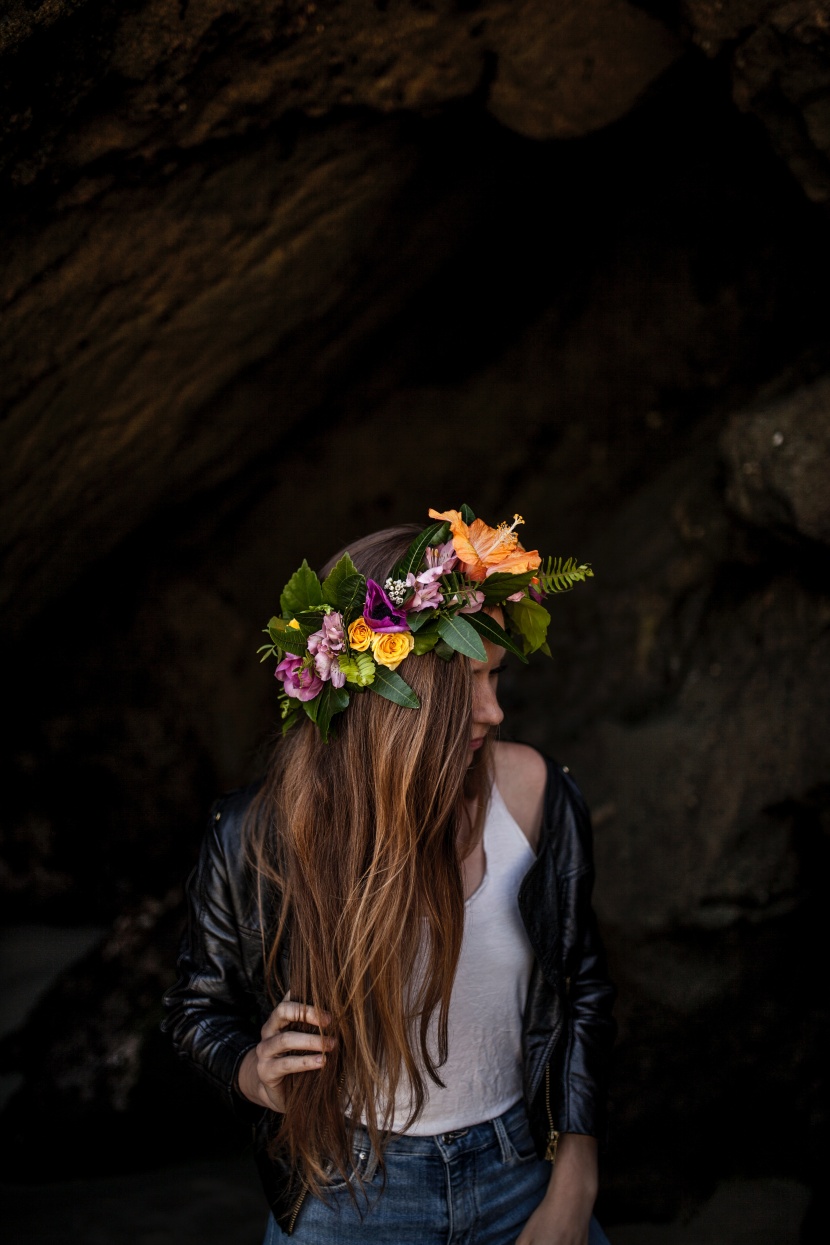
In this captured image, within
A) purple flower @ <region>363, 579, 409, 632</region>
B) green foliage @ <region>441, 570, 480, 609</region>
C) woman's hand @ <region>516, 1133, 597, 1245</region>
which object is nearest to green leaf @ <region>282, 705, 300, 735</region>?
purple flower @ <region>363, 579, 409, 632</region>

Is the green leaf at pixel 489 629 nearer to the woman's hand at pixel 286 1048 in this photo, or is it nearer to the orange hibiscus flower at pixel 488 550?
the orange hibiscus flower at pixel 488 550

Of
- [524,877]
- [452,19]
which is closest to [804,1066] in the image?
[524,877]

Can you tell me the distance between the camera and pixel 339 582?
1.61 meters

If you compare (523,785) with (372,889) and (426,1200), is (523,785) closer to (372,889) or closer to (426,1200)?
(372,889)

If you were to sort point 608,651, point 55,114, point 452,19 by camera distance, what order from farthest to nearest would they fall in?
1. point 608,651
2. point 452,19
3. point 55,114

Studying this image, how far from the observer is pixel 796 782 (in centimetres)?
273

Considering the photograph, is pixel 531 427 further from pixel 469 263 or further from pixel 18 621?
pixel 18 621

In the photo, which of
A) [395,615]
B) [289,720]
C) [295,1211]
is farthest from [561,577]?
[295,1211]

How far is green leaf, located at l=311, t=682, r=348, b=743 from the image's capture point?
1.60 m

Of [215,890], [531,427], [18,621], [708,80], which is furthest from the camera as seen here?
[531,427]

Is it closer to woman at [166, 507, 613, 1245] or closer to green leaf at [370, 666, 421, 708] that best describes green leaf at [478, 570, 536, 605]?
woman at [166, 507, 613, 1245]

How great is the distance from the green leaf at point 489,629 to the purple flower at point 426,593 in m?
0.08

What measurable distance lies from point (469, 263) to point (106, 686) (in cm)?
187

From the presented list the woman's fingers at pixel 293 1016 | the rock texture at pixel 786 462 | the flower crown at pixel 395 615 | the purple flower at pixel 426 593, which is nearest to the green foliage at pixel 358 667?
the flower crown at pixel 395 615
